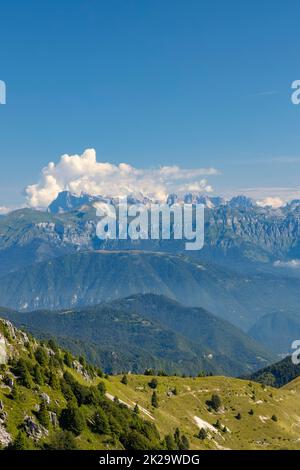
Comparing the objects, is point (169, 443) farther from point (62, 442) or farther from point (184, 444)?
point (62, 442)

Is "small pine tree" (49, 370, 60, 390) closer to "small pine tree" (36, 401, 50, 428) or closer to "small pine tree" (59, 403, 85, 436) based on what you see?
"small pine tree" (59, 403, 85, 436)

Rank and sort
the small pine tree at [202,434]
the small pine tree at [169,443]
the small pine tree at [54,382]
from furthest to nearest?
the small pine tree at [202,434], the small pine tree at [169,443], the small pine tree at [54,382]

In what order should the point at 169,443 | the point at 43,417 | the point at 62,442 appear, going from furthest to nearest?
1. the point at 169,443
2. the point at 43,417
3. the point at 62,442

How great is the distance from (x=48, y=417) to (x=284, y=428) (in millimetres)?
115073

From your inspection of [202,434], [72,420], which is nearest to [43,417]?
[72,420]

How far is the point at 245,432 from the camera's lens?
184 meters

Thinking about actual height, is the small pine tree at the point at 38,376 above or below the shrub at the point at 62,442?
above

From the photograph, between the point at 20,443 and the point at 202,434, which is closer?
the point at 20,443

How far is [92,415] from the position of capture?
125 meters

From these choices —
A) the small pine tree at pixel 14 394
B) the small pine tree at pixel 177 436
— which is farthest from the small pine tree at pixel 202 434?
the small pine tree at pixel 14 394

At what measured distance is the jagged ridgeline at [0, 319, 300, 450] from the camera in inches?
4257

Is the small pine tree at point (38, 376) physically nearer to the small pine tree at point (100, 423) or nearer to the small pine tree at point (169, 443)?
the small pine tree at point (100, 423)

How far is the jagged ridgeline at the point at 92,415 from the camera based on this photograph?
355ft
